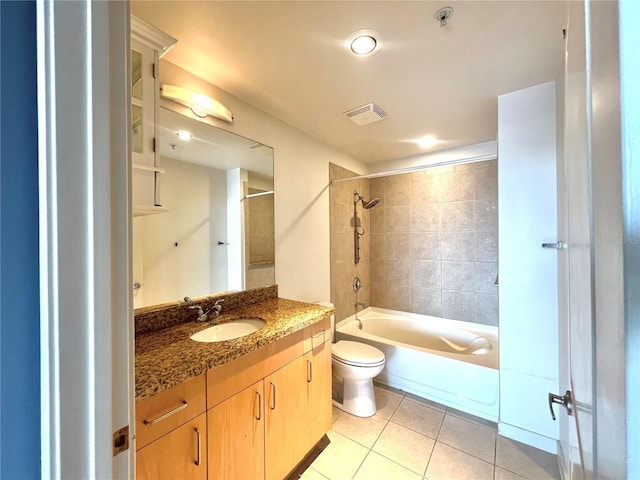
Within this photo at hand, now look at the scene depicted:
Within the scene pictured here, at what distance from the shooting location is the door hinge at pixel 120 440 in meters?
0.42

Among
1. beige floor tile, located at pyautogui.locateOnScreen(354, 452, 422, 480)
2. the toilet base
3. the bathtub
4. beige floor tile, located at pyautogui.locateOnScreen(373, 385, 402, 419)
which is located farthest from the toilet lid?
beige floor tile, located at pyautogui.locateOnScreen(354, 452, 422, 480)

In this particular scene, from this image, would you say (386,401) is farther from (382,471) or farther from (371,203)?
(371,203)

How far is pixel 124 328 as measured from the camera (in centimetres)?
44

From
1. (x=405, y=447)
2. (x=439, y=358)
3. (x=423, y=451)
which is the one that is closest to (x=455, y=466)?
(x=423, y=451)

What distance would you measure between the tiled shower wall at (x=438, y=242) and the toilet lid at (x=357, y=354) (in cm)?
126

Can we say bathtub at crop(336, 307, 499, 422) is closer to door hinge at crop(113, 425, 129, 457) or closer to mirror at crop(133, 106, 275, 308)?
mirror at crop(133, 106, 275, 308)

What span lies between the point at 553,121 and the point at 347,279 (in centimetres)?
219

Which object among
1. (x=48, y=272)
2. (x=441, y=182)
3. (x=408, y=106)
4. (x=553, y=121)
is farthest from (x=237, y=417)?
(x=441, y=182)

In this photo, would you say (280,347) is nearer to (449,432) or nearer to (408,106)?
(449,432)

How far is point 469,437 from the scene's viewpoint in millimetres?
1729

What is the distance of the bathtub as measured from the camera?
192 cm

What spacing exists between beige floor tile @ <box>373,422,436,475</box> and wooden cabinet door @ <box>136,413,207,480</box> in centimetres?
120

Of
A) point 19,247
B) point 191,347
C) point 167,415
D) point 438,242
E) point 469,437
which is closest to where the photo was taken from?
point 19,247

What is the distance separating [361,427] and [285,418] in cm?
83
